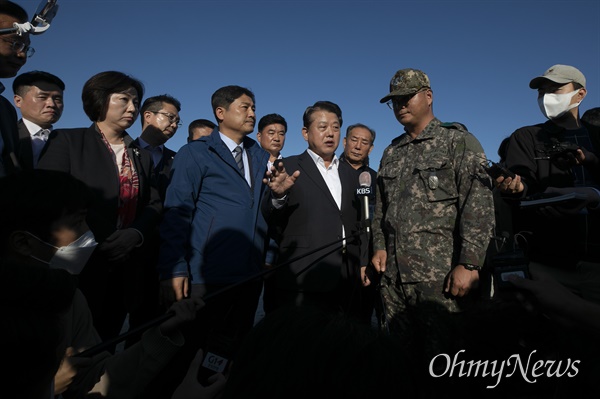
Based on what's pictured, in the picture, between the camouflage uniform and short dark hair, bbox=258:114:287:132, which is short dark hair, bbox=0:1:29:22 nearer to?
the camouflage uniform

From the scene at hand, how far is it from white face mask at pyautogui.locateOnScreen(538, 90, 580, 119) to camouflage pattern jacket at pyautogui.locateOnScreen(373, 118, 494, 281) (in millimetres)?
756

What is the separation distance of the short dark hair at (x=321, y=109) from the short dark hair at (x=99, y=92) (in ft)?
6.49

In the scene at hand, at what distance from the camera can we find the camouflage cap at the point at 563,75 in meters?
3.29

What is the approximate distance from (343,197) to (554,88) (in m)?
2.12

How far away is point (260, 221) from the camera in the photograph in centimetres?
362

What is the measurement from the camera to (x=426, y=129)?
11.4ft

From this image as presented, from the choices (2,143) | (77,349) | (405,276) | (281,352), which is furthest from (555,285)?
(2,143)

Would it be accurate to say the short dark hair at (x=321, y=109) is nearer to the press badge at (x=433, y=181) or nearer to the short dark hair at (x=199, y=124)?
the press badge at (x=433, y=181)

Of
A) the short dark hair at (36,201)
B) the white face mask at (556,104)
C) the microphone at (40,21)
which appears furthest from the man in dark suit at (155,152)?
the white face mask at (556,104)

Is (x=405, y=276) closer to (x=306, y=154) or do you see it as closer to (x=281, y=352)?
(x=306, y=154)

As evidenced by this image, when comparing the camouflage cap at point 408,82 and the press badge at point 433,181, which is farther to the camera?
the camouflage cap at point 408,82

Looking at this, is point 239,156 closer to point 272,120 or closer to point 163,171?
point 163,171

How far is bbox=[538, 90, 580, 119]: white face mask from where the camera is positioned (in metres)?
3.32

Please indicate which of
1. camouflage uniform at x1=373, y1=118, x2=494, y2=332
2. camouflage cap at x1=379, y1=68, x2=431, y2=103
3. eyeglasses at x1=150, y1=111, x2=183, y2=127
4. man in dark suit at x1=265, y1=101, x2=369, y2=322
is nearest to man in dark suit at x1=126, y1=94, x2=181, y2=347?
eyeglasses at x1=150, y1=111, x2=183, y2=127
